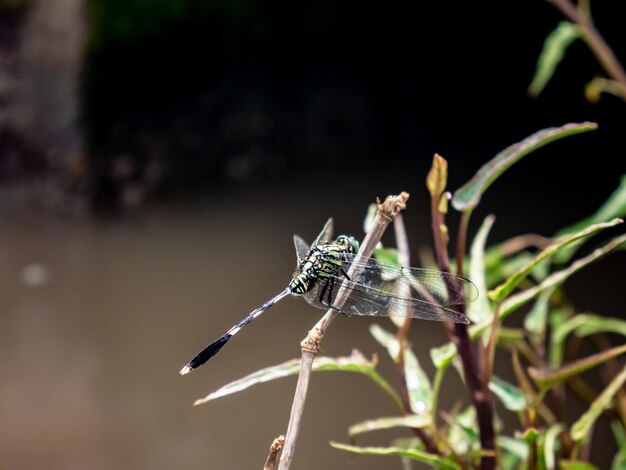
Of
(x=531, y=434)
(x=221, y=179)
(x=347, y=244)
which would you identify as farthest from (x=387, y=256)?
(x=221, y=179)

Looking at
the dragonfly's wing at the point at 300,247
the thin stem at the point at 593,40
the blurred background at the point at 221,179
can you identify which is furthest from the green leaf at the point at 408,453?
the blurred background at the point at 221,179

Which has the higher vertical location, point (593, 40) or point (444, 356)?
point (593, 40)

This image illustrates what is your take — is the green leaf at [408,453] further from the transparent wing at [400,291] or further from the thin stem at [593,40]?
the thin stem at [593,40]

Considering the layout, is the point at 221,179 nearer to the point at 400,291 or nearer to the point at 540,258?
the point at 400,291

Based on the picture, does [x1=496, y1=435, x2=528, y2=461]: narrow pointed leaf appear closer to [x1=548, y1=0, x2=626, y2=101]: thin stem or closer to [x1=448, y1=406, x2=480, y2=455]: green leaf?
[x1=448, y1=406, x2=480, y2=455]: green leaf

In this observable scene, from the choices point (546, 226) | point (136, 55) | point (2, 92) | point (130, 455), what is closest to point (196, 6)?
point (136, 55)

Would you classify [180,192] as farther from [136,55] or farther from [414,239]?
[414,239]

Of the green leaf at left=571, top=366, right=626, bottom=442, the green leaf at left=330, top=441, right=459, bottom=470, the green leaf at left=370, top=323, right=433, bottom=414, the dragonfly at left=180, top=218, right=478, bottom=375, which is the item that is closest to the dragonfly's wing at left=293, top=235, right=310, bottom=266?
the dragonfly at left=180, top=218, right=478, bottom=375
